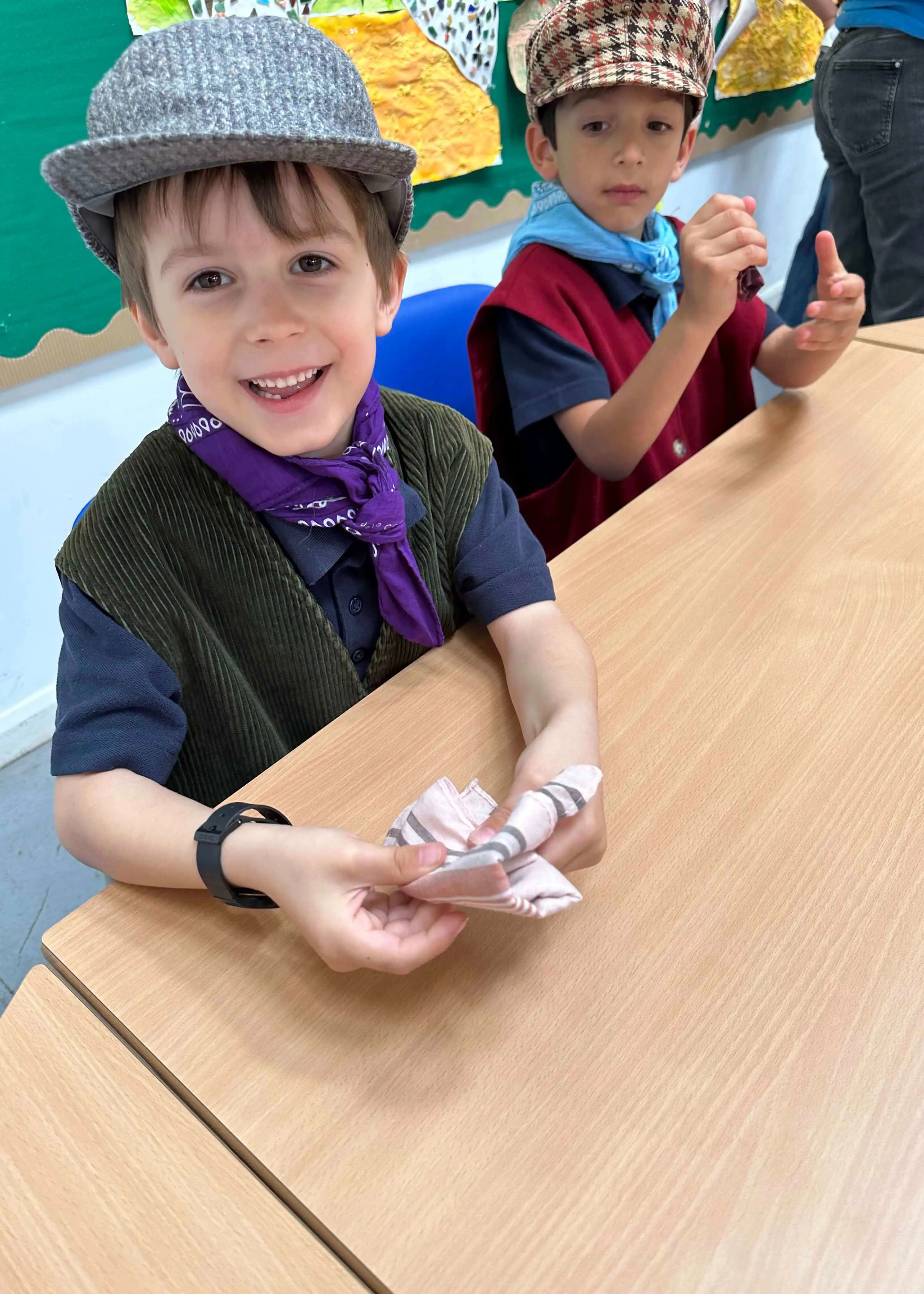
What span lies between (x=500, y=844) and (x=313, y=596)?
33 cm

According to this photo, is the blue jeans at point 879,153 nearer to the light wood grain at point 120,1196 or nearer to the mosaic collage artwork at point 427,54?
the mosaic collage artwork at point 427,54

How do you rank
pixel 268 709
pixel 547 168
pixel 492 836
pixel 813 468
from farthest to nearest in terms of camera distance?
pixel 547 168
pixel 813 468
pixel 268 709
pixel 492 836

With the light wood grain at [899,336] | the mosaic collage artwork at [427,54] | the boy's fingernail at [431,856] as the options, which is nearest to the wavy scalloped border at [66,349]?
the mosaic collage artwork at [427,54]

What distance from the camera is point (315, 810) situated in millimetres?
553

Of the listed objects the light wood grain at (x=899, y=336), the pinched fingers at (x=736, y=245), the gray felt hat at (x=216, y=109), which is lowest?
the light wood grain at (x=899, y=336)

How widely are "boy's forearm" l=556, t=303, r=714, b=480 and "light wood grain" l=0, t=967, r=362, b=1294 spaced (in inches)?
31.9

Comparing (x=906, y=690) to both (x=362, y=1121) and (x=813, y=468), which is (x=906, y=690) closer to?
(x=813, y=468)

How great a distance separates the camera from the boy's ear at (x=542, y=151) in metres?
1.17

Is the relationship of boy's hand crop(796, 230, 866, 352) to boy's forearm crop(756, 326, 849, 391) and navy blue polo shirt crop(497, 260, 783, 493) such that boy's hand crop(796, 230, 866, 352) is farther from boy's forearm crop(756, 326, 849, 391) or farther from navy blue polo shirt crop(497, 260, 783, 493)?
navy blue polo shirt crop(497, 260, 783, 493)

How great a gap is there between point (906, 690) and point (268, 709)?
485 mm

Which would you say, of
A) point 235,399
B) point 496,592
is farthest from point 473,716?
point 235,399

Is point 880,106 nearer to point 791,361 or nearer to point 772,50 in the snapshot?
point 791,361

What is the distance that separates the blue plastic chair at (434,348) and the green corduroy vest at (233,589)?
0.28 metres

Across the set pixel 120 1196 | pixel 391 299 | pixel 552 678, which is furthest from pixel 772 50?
pixel 120 1196
